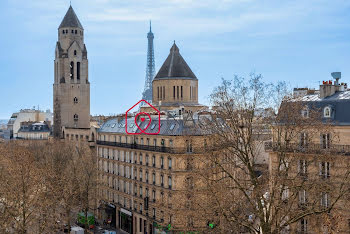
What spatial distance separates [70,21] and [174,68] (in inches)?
1137

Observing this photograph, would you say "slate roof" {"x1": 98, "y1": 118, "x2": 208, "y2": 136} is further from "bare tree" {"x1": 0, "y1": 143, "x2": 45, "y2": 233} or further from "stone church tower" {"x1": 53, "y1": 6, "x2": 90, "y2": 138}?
"stone church tower" {"x1": 53, "y1": 6, "x2": 90, "y2": 138}

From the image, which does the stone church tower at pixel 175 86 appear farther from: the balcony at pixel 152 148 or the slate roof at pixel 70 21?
the slate roof at pixel 70 21

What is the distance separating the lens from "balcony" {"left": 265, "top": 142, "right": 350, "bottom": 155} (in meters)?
24.1

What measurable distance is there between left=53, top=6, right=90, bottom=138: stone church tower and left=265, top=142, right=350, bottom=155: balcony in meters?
63.9

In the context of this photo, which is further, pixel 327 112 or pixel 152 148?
pixel 152 148

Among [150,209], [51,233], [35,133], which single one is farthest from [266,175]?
[35,133]

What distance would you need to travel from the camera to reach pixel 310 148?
2542cm

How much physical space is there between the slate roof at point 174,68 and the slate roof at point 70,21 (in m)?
25.8

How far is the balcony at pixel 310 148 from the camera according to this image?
24.1 meters

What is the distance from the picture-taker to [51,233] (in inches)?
1273

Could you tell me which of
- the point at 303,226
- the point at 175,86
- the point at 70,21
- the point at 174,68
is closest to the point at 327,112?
the point at 303,226

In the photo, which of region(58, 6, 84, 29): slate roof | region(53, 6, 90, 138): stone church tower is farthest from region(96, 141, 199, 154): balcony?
region(58, 6, 84, 29): slate roof

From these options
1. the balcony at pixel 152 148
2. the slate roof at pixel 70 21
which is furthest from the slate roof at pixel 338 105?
the slate roof at pixel 70 21

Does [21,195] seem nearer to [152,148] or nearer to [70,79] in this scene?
[152,148]
